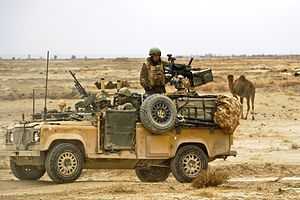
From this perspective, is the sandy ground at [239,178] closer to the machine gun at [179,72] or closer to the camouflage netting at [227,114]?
the camouflage netting at [227,114]

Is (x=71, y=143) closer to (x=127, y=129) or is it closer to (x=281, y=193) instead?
(x=127, y=129)

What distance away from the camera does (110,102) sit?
16.2 meters

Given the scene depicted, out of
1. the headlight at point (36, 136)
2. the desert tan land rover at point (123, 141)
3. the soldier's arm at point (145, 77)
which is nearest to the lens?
the headlight at point (36, 136)

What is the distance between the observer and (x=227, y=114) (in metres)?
16.4

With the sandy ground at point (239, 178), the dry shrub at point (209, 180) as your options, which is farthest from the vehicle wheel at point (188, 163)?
the dry shrub at point (209, 180)

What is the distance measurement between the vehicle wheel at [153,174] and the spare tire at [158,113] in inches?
61.5

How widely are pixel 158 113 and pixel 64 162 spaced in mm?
2071

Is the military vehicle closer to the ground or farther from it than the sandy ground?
farther from it

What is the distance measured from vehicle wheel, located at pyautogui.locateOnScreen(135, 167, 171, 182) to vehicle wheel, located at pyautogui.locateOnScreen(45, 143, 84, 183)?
2.08 meters

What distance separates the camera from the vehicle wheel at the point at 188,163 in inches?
643

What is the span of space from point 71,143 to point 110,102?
129 centimetres

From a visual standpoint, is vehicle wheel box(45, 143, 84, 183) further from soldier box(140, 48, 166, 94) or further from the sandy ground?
soldier box(140, 48, 166, 94)

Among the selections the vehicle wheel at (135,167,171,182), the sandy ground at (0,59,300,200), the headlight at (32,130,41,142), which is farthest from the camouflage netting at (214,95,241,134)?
the headlight at (32,130,41,142)

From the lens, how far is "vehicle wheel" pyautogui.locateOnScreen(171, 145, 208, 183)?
643 inches
